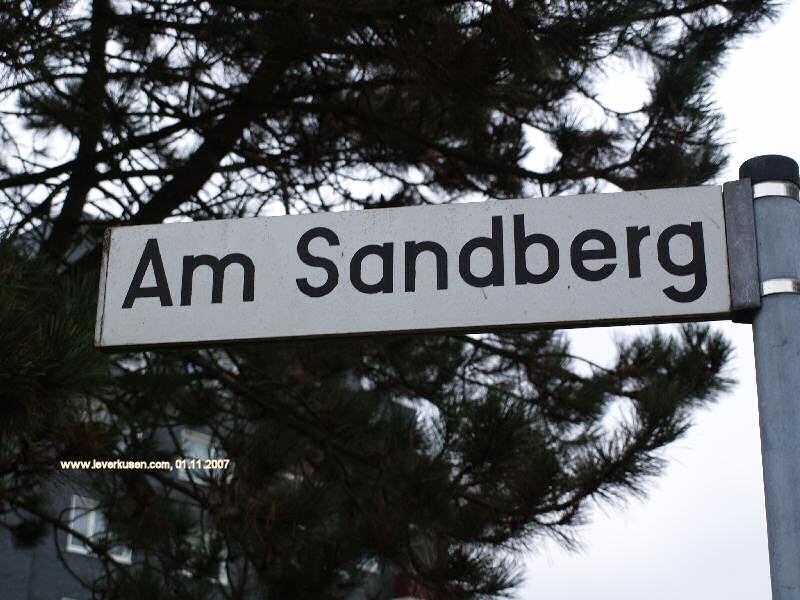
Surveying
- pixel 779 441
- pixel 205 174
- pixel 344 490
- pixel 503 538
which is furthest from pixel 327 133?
pixel 779 441

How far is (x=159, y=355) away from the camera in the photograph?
5.86 metres

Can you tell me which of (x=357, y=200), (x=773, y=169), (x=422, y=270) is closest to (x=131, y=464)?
(x=357, y=200)

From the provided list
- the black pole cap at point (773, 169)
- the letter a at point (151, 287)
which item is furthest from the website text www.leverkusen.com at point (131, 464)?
the black pole cap at point (773, 169)

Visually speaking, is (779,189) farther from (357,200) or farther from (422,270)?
(357,200)

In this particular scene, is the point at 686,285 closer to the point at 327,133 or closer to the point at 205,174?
the point at 205,174

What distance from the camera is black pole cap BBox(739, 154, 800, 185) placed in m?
1.58

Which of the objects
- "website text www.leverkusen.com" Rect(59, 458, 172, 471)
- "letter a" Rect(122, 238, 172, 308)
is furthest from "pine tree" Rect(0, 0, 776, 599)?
"letter a" Rect(122, 238, 172, 308)

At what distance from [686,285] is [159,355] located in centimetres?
456

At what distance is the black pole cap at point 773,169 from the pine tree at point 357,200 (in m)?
2.94

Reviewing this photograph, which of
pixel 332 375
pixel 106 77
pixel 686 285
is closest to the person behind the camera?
pixel 686 285

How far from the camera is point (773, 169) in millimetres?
1579

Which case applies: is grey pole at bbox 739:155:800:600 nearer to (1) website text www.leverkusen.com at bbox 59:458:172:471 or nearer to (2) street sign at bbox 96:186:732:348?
(2) street sign at bbox 96:186:732:348

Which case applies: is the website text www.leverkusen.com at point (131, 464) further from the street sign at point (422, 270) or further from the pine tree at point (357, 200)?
the street sign at point (422, 270)

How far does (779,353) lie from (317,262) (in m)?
0.69
